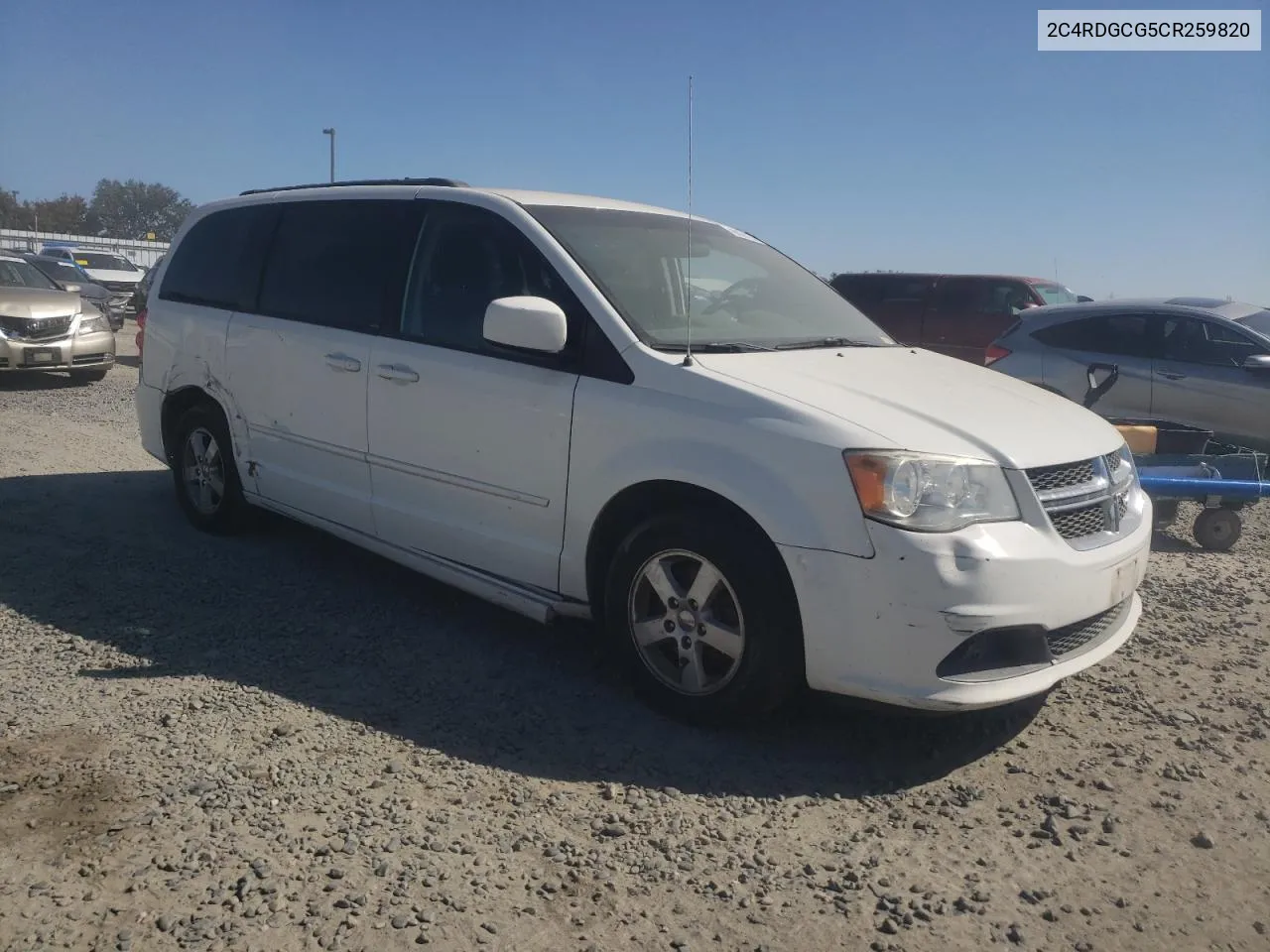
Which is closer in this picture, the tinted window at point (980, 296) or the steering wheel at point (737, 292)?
the steering wheel at point (737, 292)

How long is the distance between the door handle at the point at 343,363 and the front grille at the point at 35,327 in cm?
934

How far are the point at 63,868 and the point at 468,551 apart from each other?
1909 mm

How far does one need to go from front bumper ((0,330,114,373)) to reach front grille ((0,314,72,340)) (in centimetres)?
9

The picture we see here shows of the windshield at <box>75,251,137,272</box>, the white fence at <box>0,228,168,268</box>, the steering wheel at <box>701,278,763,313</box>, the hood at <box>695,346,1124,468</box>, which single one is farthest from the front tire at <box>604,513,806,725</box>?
the white fence at <box>0,228,168,268</box>

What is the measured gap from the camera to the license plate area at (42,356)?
12.1m

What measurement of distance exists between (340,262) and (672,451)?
228 centimetres

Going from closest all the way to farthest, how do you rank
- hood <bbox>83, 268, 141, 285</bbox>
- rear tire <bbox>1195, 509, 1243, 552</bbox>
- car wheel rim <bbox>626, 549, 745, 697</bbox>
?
car wheel rim <bbox>626, 549, 745, 697</bbox>
rear tire <bbox>1195, 509, 1243, 552</bbox>
hood <bbox>83, 268, 141, 285</bbox>

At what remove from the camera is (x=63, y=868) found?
274cm

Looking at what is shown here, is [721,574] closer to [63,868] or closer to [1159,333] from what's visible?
[63,868]

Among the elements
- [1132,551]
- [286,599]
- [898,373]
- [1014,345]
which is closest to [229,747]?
[286,599]

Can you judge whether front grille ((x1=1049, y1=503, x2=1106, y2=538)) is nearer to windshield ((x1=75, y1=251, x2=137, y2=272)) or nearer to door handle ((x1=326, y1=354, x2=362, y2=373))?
door handle ((x1=326, y1=354, x2=362, y2=373))

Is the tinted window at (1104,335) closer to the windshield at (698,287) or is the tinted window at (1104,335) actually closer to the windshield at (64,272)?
the windshield at (698,287)

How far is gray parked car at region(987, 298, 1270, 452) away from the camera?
27.3 feet

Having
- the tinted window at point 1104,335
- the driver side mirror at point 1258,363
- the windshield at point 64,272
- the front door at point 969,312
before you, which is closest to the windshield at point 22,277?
the windshield at point 64,272
